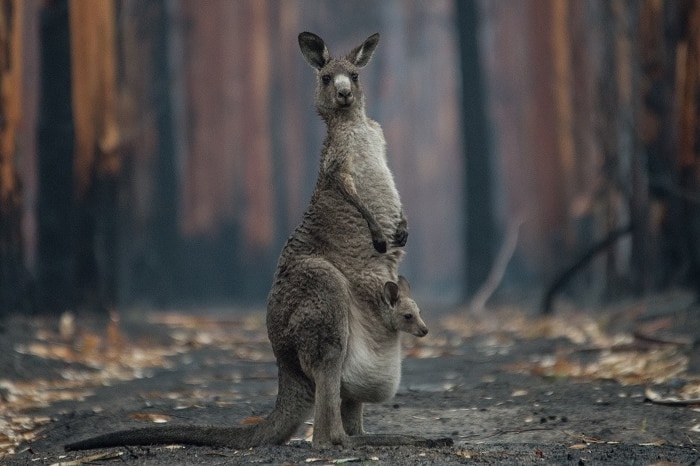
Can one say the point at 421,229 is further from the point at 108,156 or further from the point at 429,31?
the point at 108,156

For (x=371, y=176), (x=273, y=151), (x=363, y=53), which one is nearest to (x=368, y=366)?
(x=371, y=176)

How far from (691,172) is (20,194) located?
6.03 metres

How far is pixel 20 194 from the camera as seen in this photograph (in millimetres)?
9844

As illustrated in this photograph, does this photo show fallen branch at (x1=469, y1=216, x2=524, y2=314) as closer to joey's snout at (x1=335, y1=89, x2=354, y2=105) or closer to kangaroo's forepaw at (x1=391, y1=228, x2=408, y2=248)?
kangaroo's forepaw at (x1=391, y1=228, x2=408, y2=248)

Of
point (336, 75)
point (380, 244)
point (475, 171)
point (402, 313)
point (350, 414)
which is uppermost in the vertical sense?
point (475, 171)

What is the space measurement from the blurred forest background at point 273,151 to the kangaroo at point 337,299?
192 inches

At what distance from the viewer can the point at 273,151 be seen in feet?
90.6

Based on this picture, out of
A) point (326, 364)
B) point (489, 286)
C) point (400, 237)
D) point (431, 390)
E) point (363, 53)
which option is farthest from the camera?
point (489, 286)

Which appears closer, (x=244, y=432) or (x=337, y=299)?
(x=337, y=299)

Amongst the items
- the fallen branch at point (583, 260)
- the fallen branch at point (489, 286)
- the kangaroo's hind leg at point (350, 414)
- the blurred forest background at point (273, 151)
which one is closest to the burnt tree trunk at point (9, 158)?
the blurred forest background at point (273, 151)

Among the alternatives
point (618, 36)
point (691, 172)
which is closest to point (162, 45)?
point (618, 36)

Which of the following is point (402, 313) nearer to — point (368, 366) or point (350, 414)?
point (368, 366)

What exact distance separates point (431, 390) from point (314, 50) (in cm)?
291

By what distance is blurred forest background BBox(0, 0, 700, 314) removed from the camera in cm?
1083
